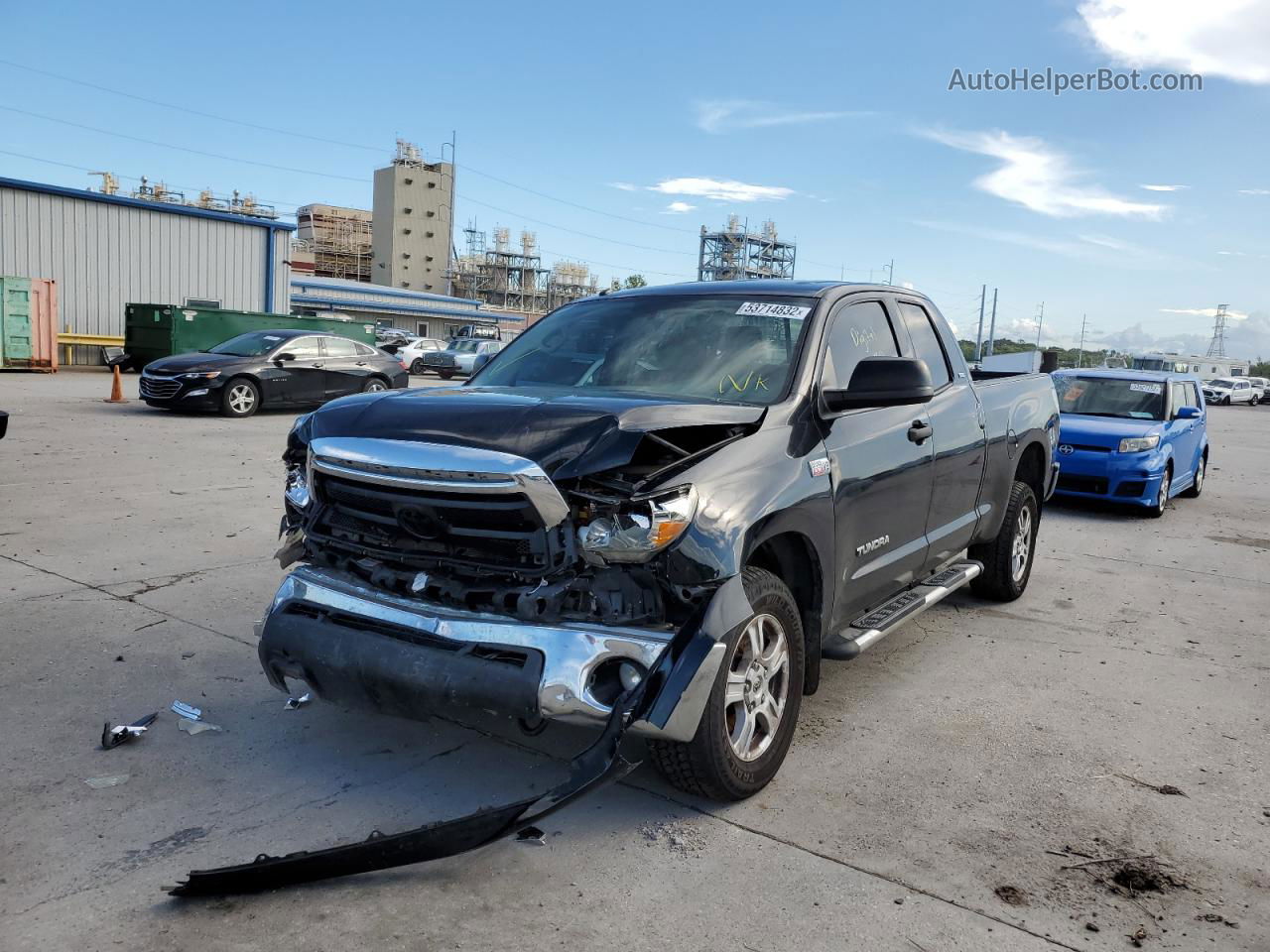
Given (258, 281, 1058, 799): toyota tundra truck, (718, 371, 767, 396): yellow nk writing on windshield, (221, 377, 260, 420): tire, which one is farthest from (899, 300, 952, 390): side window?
(221, 377, 260, 420): tire

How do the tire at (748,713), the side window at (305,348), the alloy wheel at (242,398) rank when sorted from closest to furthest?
1. the tire at (748,713)
2. the alloy wheel at (242,398)
3. the side window at (305,348)

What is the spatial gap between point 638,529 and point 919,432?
2.12 meters

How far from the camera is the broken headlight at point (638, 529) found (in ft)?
10.6

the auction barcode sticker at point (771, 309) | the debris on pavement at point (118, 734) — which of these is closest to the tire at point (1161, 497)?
the auction barcode sticker at point (771, 309)

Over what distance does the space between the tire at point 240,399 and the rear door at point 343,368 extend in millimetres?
1520

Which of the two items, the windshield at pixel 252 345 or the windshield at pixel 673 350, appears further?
the windshield at pixel 252 345

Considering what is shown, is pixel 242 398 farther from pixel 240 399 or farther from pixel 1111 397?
pixel 1111 397

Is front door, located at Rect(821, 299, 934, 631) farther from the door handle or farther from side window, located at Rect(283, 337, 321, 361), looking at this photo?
side window, located at Rect(283, 337, 321, 361)

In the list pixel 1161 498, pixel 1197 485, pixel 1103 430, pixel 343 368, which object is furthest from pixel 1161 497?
pixel 343 368

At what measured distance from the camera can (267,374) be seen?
57.2 feet

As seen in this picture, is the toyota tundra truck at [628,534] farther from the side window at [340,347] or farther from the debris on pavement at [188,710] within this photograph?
the side window at [340,347]

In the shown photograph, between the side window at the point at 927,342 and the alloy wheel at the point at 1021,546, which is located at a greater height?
the side window at the point at 927,342

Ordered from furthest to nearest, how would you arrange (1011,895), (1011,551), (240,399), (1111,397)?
(240,399)
(1111,397)
(1011,551)
(1011,895)

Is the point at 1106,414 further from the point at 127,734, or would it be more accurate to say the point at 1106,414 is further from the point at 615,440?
the point at 127,734
